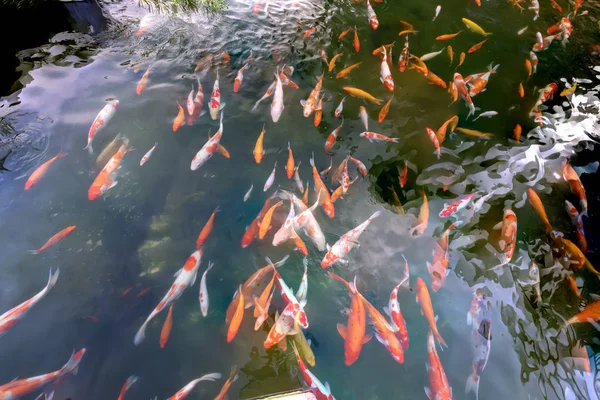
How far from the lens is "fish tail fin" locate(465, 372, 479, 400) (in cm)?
232

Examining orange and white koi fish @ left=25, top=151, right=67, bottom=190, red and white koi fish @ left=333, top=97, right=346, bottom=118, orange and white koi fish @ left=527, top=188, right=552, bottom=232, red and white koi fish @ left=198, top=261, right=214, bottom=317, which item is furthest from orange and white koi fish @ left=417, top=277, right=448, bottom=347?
orange and white koi fish @ left=25, top=151, right=67, bottom=190

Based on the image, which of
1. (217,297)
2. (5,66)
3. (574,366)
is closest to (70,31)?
(5,66)

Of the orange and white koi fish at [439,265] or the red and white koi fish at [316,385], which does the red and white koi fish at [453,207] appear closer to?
the orange and white koi fish at [439,265]

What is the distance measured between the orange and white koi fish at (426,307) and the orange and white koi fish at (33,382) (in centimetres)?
252

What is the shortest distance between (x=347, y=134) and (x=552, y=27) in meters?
3.91

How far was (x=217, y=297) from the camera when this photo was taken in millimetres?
2605

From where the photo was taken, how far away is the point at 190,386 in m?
2.25

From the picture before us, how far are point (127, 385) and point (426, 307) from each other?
87.0 inches

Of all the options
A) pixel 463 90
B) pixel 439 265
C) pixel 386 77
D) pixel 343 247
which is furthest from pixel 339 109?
pixel 439 265

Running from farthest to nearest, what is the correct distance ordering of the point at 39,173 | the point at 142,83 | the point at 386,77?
1. the point at 386,77
2. the point at 142,83
3. the point at 39,173

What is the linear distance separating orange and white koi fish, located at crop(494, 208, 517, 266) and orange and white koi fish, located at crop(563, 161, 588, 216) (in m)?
0.73

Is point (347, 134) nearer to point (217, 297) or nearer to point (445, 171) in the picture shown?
point (445, 171)

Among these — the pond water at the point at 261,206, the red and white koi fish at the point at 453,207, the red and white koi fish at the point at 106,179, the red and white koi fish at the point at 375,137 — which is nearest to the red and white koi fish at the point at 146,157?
the pond water at the point at 261,206

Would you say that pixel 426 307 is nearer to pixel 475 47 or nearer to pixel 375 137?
pixel 375 137
